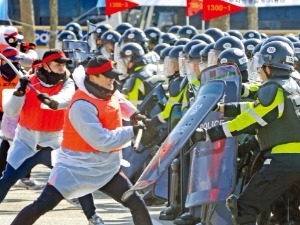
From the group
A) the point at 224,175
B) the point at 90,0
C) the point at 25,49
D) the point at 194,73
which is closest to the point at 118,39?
the point at 25,49

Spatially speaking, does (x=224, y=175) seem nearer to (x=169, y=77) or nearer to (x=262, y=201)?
(x=262, y=201)

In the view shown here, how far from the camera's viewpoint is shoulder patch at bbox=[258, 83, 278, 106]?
1015cm

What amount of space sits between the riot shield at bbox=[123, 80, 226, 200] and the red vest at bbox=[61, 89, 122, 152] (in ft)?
1.32

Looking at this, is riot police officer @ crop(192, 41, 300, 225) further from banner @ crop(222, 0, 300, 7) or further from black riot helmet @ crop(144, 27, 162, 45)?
banner @ crop(222, 0, 300, 7)

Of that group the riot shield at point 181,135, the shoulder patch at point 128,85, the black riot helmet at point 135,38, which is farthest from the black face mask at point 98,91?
the black riot helmet at point 135,38

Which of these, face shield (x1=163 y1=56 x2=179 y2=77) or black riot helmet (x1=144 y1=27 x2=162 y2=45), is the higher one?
face shield (x1=163 y1=56 x2=179 y2=77)

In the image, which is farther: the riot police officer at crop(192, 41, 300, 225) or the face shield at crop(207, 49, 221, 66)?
the face shield at crop(207, 49, 221, 66)

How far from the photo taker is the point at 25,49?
2052 centimetres

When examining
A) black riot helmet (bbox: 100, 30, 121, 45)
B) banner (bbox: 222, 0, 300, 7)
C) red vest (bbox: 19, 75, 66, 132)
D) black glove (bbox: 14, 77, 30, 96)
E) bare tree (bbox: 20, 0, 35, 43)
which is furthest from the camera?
bare tree (bbox: 20, 0, 35, 43)

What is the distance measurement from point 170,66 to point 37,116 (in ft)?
7.27

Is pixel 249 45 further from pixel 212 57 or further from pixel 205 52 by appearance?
pixel 212 57

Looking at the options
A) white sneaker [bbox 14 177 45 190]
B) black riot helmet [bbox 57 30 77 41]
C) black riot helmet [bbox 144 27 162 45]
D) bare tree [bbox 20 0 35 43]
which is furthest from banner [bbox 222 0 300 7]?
bare tree [bbox 20 0 35 43]

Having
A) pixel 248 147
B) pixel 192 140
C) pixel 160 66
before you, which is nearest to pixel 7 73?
pixel 160 66

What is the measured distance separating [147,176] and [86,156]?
62 cm
